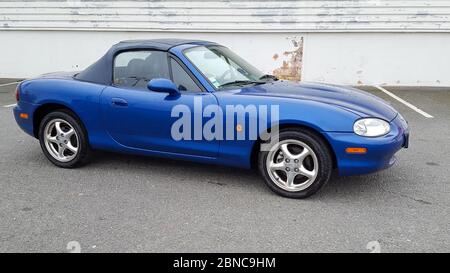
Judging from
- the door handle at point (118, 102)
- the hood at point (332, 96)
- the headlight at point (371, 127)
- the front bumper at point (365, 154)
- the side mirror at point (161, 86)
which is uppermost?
the side mirror at point (161, 86)

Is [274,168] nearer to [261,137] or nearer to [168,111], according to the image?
[261,137]

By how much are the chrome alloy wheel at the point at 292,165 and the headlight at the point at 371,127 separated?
1.43 feet

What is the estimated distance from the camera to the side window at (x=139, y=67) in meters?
4.12

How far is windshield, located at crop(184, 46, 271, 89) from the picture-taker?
13.2 ft

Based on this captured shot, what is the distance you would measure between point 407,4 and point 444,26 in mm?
1054

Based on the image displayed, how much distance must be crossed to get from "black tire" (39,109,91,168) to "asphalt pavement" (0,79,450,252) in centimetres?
10

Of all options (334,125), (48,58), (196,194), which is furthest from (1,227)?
(48,58)

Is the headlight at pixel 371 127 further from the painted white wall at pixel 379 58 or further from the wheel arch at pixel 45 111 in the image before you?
the painted white wall at pixel 379 58

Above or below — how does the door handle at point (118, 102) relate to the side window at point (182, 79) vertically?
below

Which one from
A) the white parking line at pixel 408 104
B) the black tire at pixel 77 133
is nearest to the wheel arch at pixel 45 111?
the black tire at pixel 77 133

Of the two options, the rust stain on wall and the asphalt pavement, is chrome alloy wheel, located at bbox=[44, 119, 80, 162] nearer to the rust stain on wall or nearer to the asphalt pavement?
the asphalt pavement

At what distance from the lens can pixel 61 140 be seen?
4.51m

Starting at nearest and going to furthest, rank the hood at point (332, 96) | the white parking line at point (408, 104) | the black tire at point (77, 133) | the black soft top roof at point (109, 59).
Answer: the hood at point (332, 96)
the black soft top roof at point (109, 59)
the black tire at point (77, 133)
the white parking line at point (408, 104)

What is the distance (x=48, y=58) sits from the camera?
11.6 metres
